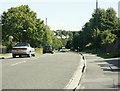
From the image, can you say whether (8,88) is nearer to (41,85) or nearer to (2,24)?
(41,85)

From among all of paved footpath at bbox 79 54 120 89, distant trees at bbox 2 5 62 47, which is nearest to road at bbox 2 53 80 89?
paved footpath at bbox 79 54 120 89

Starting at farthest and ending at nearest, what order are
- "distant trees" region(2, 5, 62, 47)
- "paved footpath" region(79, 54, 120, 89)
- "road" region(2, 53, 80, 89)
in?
1. "distant trees" region(2, 5, 62, 47)
2. "road" region(2, 53, 80, 89)
3. "paved footpath" region(79, 54, 120, 89)

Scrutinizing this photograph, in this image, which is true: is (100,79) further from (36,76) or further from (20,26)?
(20,26)

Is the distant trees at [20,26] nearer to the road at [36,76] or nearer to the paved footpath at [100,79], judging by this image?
the road at [36,76]

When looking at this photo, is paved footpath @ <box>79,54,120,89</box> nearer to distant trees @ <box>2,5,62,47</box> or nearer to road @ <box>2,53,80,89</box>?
road @ <box>2,53,80,89</box>

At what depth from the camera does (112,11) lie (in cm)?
9625

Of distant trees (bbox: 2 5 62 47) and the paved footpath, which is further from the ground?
distant trees (bbox: 2 5 62 47)

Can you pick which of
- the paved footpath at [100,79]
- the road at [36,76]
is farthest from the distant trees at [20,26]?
the paved footpath at [100,79]

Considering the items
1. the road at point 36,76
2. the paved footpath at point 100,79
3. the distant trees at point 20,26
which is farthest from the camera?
the distant trees at point 20,26

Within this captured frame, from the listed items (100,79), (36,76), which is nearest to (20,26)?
(36,76)

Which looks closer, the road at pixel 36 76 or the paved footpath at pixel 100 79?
the paved footpath at pixel 100 79

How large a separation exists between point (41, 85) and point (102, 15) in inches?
3458

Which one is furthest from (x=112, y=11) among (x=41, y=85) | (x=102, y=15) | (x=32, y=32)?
(x=41, y=85)

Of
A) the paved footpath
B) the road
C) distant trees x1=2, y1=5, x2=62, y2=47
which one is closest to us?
the paved footpath
